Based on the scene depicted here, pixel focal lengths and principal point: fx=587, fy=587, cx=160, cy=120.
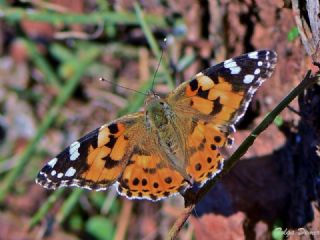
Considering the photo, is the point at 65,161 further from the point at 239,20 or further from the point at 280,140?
the point at 239,20

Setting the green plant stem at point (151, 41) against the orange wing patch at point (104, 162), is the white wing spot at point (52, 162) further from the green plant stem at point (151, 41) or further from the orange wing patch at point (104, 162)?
the green plant stem at point (151, 41)

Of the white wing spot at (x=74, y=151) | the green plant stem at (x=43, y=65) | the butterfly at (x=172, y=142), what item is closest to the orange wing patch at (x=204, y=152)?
the butterfly at (x=172, y=142)

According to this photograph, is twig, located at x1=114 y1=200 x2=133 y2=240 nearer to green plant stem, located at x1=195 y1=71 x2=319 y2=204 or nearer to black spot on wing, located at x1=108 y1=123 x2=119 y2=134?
black spot on wing, located at x1=108 y1=123 x2=119 y2=134

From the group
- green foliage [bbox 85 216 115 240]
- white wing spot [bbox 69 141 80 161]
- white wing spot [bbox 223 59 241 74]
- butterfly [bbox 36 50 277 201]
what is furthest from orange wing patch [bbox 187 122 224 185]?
green foliage [bbox 85 216 115 240]

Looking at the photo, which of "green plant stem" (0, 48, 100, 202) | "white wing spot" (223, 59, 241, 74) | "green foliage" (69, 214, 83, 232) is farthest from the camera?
"green foliage" (69, 214, 83, 232)

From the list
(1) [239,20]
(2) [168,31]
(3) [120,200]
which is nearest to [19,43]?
(2) [168,31]

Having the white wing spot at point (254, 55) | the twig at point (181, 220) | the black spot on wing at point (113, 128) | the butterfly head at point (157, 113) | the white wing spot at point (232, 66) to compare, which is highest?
the white wing spot at point (254, 55)
